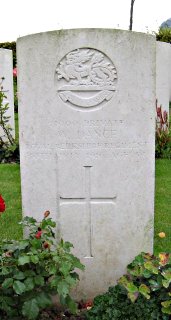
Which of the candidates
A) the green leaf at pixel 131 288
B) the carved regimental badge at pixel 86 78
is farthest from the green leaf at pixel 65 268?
the carved regimental badge at pixel 86 78

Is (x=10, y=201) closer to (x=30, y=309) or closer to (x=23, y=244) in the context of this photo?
(x=23, y=244)

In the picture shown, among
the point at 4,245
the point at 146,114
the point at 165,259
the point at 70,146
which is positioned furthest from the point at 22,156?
the point at 165,259

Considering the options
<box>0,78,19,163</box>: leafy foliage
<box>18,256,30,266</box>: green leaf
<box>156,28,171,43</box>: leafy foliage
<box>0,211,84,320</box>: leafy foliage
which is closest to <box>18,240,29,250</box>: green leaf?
<box>0,211,84,320</box>: leafy foliage

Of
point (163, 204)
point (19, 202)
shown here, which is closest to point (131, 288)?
point (163, 204)

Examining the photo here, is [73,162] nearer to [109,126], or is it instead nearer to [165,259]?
[109,126]

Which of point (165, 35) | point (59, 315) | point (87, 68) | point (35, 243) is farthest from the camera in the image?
point (165, 35)

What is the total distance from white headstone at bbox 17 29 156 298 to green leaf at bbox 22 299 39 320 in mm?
643

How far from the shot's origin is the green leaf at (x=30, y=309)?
9.39 ft

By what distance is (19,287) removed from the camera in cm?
282

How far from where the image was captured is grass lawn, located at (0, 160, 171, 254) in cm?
467

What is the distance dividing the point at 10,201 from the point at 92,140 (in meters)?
2.64

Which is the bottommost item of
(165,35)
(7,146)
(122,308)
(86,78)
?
(122,308)

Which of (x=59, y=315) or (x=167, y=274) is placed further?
(x=59, y=315)

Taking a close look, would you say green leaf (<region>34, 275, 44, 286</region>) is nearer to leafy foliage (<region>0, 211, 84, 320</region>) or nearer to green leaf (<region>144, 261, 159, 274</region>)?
leafy foliage (<region>0, 211, 84, 320</region>)
